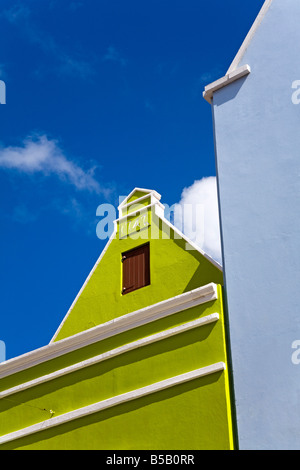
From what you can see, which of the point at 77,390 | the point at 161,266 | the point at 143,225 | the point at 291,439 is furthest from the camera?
the point at 143,225

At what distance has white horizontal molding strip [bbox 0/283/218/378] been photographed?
12.3m

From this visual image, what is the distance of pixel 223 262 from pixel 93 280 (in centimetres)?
479

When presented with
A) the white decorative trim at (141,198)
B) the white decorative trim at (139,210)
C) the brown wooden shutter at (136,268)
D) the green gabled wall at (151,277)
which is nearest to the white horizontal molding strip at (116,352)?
the green gabled wall at (151,277)

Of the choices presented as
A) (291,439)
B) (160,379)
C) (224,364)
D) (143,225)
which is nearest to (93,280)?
(143,225)

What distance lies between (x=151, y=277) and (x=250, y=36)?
6357mm

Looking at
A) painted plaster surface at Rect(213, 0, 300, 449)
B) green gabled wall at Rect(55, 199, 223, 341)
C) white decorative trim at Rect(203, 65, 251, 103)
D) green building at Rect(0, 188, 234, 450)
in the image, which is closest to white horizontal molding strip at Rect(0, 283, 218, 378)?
green building at Rect(0, 188, 234, 450)

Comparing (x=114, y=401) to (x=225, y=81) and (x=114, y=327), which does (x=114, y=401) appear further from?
(x=225, y=81)

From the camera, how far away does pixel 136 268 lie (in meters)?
15.4

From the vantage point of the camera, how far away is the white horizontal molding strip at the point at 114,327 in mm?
12312

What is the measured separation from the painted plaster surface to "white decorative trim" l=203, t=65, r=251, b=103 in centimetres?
12

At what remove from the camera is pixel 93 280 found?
16109 millimetres
